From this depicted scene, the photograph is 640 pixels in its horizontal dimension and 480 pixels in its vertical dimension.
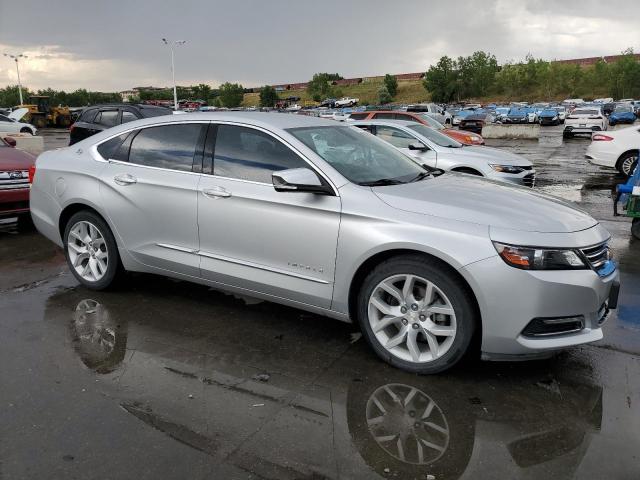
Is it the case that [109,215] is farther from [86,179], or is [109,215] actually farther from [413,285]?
[413,285]

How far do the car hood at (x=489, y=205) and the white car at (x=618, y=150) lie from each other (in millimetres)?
10663

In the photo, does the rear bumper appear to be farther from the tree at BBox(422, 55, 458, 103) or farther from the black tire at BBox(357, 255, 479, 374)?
the tree at BBox(422, 55, 458, 103)

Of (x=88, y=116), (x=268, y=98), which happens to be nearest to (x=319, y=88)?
(x=268, y=98)

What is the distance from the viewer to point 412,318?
3607 mm

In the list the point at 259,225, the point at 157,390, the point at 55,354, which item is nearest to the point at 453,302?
the point at 259,225

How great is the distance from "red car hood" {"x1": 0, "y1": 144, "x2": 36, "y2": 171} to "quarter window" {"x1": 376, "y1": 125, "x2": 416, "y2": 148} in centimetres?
585

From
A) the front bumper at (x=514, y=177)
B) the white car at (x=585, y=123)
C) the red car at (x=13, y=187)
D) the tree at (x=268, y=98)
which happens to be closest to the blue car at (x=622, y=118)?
the white car at (x=585, y=123)

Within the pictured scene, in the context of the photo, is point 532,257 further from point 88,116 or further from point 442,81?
point 442,81

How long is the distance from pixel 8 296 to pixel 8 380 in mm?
1899

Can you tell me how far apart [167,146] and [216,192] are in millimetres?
776

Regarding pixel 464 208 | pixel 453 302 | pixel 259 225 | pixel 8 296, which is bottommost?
pixel 8 296

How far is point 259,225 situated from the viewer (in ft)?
13.5

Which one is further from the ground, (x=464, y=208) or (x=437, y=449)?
(x=464, y=208)

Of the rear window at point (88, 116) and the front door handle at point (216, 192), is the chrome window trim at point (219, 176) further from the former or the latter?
the rear window at point (88, 116)
